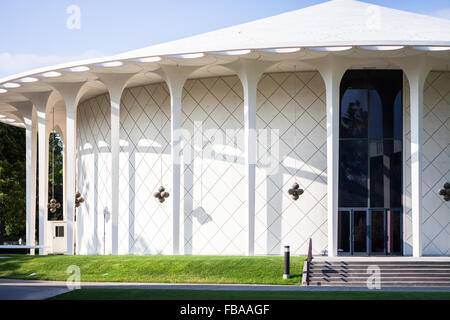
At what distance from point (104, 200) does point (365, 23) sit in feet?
49.5

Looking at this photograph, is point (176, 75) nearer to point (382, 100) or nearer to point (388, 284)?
point (382, 100)

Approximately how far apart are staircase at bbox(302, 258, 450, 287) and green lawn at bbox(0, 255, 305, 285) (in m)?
0.77

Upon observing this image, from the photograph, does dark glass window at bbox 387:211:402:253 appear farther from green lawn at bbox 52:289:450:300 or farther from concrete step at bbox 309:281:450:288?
green lawn at bbox 52:289:450:300

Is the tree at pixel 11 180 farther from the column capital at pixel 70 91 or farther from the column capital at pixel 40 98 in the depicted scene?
the column capital at pixel 70 91

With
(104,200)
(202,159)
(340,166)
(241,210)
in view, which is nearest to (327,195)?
(340,166)

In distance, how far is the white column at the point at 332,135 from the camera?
26.2m

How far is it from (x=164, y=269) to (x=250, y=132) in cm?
699

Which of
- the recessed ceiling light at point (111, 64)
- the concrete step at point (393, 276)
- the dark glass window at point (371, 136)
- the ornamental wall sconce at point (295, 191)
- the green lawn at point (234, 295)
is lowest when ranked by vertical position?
the concrete step at point (393, 276)

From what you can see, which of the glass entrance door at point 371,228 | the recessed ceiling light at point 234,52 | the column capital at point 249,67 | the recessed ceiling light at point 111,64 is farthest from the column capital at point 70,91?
the glass entrance door at point 371,228

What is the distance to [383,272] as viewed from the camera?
21.7 m

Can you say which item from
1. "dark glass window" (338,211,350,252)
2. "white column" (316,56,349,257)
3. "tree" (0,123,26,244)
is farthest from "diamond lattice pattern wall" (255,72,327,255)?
"tree" (0,123,26,244)

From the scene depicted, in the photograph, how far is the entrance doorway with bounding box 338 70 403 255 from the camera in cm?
2898

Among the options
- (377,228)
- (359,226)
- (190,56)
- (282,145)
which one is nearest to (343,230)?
(359,226)

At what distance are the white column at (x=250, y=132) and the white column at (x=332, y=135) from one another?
231cm
